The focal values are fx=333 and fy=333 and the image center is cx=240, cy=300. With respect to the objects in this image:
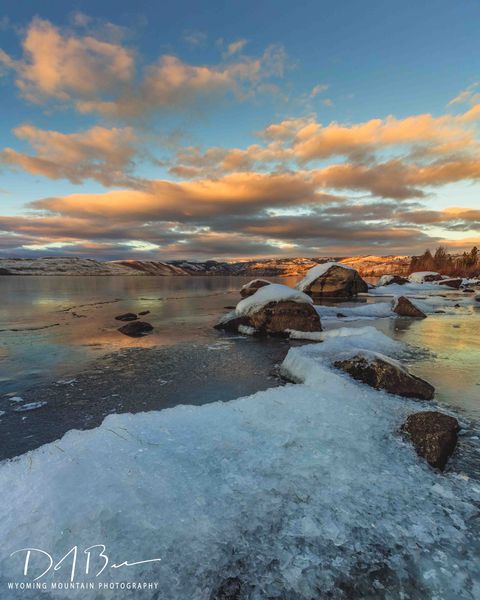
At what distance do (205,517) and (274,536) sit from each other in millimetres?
659

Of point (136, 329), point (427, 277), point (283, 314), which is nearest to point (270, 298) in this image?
point (283, 314)

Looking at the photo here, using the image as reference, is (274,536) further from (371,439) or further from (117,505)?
(371,439)

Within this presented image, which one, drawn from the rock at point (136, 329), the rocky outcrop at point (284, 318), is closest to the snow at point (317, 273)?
the rocky outcrop at point (284, 318)

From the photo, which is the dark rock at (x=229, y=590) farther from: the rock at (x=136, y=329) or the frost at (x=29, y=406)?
the rock at (x=136, y=329)

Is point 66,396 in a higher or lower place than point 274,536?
lower

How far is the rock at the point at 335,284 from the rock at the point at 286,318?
24.0m

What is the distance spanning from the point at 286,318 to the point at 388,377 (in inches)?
281

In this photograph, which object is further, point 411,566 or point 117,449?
point 117,449

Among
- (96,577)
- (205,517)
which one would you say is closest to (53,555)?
(96,577)

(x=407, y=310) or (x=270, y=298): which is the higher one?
(x=270, y=298)

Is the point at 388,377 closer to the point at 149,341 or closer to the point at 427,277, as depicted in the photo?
the point at 149,341

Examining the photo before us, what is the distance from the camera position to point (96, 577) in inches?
99.7

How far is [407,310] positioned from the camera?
64.1ft
